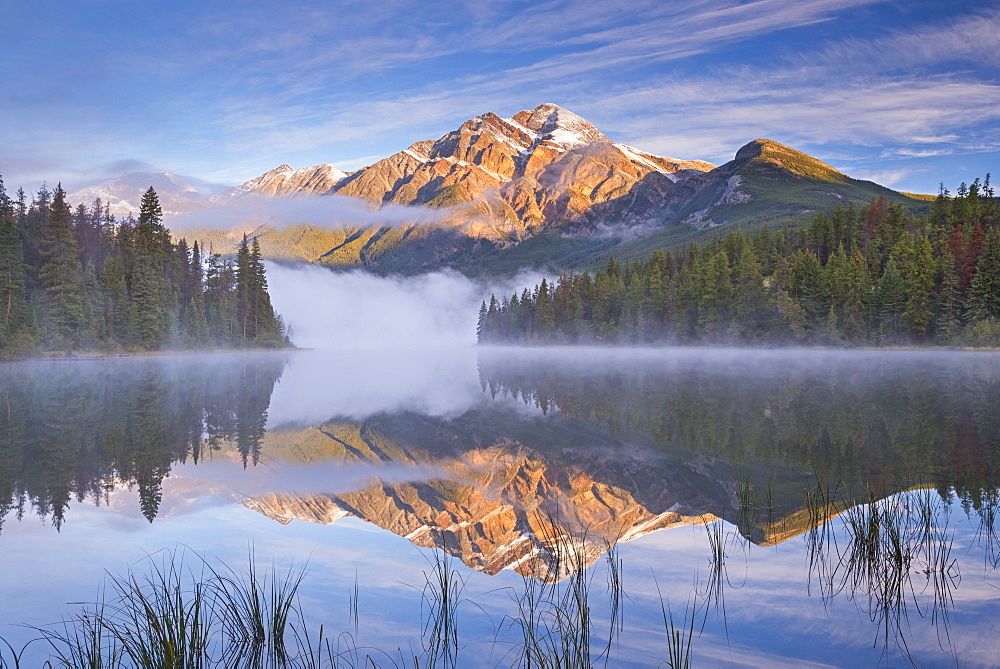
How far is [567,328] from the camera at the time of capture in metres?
158

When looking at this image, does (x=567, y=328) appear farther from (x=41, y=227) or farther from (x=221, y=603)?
(x=221, y=603)

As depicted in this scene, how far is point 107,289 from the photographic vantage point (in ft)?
269

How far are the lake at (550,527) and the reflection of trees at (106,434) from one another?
0.42ft

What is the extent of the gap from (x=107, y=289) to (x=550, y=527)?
8800 centimetres

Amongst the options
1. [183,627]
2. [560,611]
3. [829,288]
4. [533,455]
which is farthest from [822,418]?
[829,288]

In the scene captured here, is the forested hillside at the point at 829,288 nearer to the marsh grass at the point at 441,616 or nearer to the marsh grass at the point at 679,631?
the marsh grass at the point at 679,631

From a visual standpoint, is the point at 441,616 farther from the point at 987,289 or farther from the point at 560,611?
the point at 987,289

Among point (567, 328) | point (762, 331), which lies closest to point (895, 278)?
point (762, 331)

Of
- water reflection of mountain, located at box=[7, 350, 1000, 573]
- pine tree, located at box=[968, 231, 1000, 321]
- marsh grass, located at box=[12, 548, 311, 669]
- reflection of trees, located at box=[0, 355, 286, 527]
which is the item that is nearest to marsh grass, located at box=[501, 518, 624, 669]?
water reflection of mountain, located at box=[7, 350, 1000, 573]

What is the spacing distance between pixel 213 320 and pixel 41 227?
33.9m

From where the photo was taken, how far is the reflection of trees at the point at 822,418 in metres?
16.2

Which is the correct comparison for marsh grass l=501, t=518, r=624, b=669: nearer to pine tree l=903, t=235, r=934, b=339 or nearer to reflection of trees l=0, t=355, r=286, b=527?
reflection of trees l=0, t=355, r=286, b=527

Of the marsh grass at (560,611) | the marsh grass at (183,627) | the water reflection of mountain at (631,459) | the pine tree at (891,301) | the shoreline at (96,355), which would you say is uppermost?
the pine tree at (891,301)

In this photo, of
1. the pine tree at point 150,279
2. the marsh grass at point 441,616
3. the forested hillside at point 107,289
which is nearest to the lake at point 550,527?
the marsh grass at point 441,616
